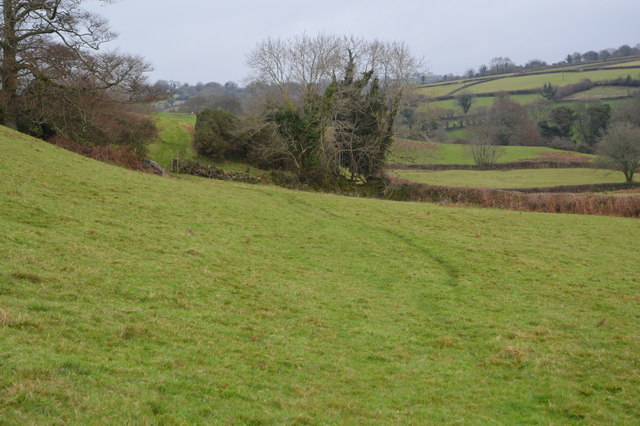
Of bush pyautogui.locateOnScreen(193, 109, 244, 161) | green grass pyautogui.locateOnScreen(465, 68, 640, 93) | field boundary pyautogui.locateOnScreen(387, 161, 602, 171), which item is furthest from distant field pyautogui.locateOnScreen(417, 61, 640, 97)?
bush pyautogui.locateOnScreen(193, 109, 244, 161)

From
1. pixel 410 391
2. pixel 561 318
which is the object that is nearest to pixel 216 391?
pixel 410 391

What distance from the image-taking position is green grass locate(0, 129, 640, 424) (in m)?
6.91

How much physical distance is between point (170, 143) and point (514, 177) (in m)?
55.6

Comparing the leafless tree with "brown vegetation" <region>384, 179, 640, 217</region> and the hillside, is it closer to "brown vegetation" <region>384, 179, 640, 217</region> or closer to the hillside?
"brown vegetation" <region>384, 179, 640, 217</region>

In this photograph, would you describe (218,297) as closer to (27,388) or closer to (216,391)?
(216,391)

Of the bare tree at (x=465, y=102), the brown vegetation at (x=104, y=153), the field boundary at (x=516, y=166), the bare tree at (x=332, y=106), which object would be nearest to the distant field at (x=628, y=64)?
the bare tree at (x=465, y=102)

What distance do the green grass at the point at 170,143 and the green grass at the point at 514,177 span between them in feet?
91.2

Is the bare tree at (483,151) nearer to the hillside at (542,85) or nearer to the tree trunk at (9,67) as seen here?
the hillside at (542,85)

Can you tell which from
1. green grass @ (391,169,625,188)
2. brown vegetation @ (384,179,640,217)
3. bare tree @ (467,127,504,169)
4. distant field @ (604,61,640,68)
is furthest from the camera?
distant field @ (604,61,640,68)

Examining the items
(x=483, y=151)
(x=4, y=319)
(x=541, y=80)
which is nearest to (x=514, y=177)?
(x=483, y=151)

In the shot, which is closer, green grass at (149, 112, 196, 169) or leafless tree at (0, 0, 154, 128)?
leafless tree at (0, 0, 154, 128)

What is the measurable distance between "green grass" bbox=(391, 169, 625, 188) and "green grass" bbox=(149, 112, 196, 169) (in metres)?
27.8

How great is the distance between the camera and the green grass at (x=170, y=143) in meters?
47.3

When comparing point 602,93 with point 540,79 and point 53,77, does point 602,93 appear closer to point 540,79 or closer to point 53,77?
point 540,79
